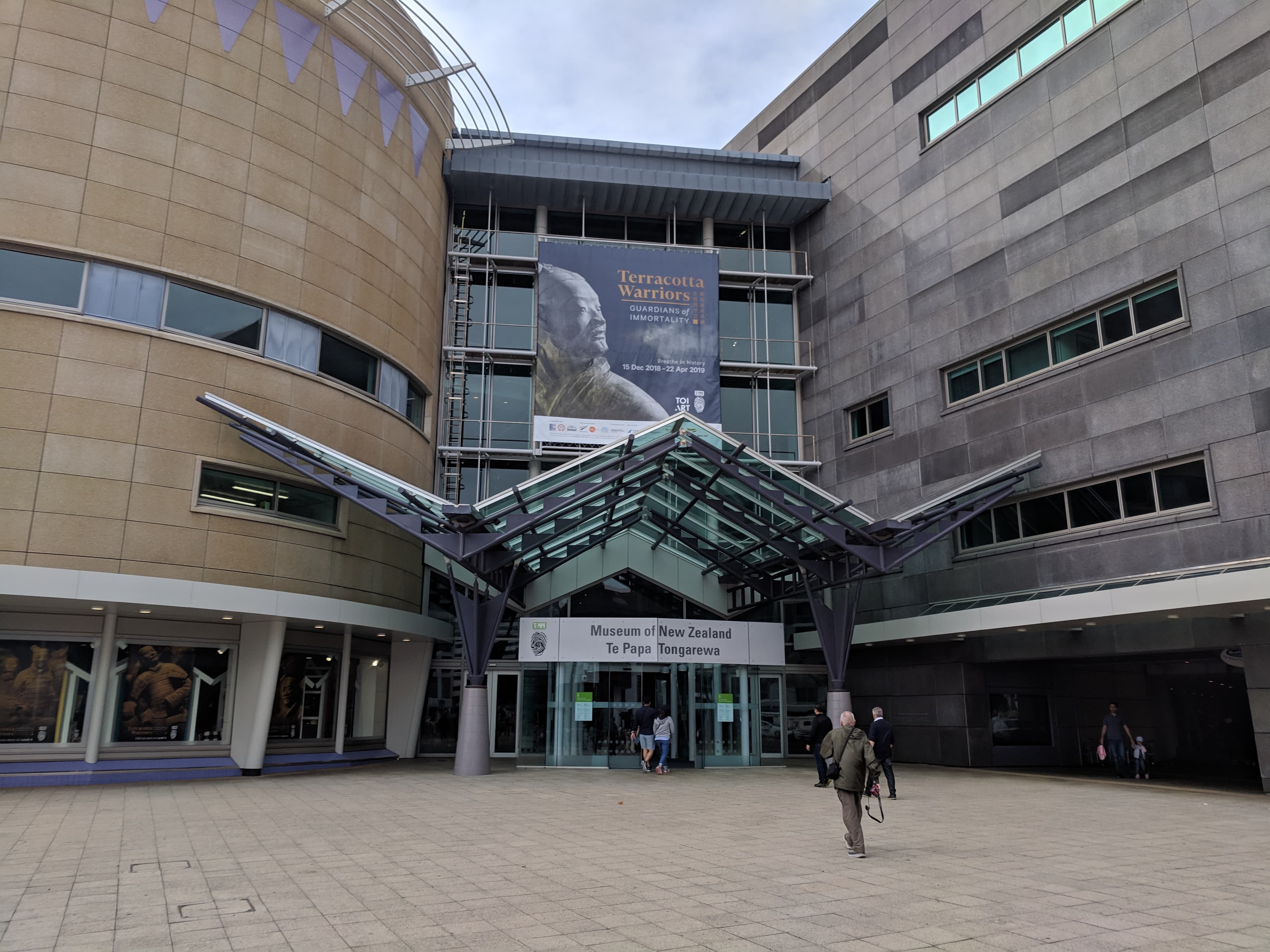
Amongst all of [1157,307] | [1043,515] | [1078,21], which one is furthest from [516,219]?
[1157,307]

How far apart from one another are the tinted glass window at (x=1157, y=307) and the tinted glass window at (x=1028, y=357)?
97.1 inches

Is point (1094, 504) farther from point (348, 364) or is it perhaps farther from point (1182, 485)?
point (348, 364)

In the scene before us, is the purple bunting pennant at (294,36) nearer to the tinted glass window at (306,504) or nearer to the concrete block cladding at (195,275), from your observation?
the concrete block cladding at (195,275)

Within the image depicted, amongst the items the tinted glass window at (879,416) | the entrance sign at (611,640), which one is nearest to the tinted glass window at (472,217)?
the tinted glass window at (879,416)

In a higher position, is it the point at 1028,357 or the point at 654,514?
the point at 1028,357

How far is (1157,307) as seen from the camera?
19.6 meters

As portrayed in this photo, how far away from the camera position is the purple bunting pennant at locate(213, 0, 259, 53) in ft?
68.5

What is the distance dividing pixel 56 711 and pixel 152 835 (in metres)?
9.10

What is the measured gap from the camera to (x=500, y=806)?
1457 centimetres

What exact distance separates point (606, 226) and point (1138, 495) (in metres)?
20.1

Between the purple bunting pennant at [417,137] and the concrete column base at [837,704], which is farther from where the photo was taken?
the purple bunting pennant at [417,137]

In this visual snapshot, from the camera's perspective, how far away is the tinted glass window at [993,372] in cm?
2341

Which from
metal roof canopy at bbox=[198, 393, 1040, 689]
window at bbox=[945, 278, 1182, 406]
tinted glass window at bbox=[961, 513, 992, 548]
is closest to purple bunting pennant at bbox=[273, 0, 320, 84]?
metal roof canopy at bbox=[198, 393, 1040, 689]

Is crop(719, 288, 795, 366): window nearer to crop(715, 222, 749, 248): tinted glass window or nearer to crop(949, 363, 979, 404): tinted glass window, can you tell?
crop(715, 222, 749, 248): tinted glass window
